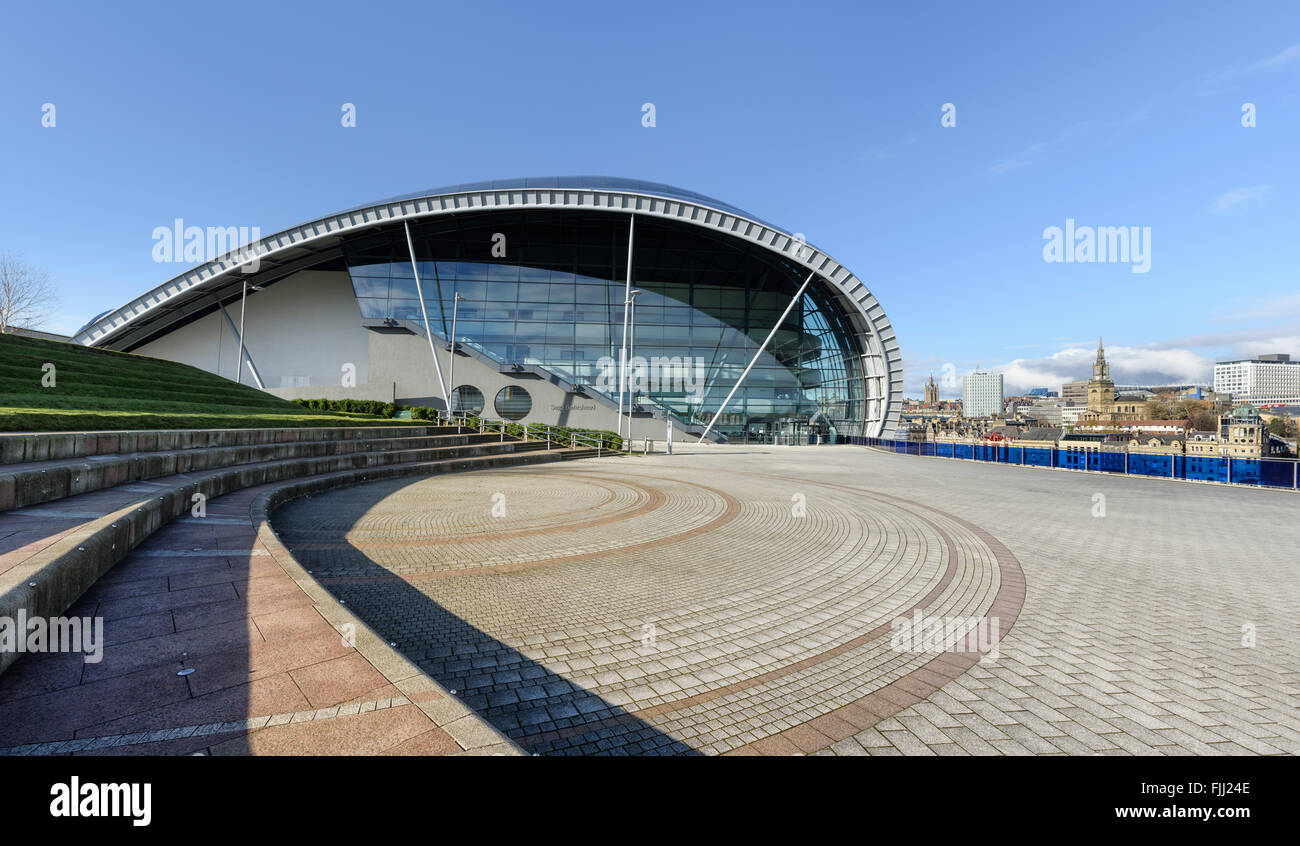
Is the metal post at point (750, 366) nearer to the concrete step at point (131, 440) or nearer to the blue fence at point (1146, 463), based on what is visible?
the blue fence at point (1146, 463)

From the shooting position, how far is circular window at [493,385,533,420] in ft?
122

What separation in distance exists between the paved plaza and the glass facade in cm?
2777

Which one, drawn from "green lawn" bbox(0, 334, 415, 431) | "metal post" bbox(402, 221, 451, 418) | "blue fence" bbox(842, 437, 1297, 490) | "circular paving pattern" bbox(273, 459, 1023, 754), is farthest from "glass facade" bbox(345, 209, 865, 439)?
"circular paving pattern" bbox(273, 459, 1023, 754)

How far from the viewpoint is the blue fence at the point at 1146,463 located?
1662 cm

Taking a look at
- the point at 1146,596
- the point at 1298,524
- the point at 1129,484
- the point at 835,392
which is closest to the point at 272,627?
the point at 1146,596

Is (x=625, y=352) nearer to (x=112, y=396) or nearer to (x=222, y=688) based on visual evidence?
(x=112, y=396)

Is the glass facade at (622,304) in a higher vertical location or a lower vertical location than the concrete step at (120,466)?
higher

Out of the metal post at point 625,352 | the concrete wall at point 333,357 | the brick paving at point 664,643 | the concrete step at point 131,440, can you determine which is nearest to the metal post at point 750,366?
the concrete wall at point 333,357

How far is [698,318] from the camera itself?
39.5 m

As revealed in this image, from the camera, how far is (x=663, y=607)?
5.46 metres

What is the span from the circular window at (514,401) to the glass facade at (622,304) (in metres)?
2.10

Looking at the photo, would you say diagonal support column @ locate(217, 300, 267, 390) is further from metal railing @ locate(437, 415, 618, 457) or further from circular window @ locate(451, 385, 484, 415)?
metal railing @ locate(437, 415, 618, 457)

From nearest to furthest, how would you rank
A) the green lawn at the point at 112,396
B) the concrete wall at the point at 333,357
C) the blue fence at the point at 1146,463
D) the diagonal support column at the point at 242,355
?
the green lawn at the point at 112,396, the blue fence at the point at 1146,463, the concrete wall at the point at 333,357, the diagonal support column at the point at 242,355
